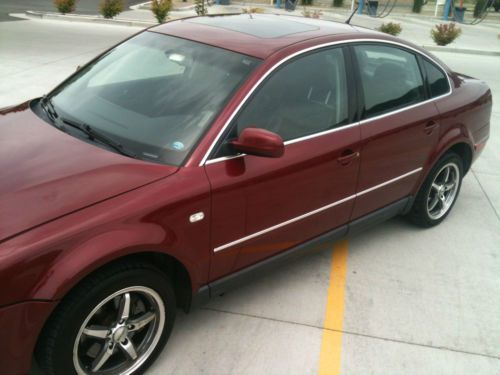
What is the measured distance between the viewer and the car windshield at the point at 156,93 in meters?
2.68

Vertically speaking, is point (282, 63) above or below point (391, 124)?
above

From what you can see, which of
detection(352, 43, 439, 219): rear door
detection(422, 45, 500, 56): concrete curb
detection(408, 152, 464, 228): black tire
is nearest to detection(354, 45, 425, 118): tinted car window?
detection(352, 43, 439, 219): rear door

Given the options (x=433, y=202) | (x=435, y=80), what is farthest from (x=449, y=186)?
(x=435, y=80)

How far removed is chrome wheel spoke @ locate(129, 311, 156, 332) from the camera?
253 cm

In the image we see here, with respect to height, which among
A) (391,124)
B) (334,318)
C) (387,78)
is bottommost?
(334,318)

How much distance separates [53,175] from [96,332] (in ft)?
2.54

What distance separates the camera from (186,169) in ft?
8.29

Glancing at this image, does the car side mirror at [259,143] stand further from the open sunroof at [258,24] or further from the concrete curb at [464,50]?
the concrete curb at [464,50]

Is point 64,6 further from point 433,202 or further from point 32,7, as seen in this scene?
point 433,202

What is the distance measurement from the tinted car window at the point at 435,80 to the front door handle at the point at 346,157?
3.78ft

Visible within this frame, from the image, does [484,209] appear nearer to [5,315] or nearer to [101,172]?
[101,172]

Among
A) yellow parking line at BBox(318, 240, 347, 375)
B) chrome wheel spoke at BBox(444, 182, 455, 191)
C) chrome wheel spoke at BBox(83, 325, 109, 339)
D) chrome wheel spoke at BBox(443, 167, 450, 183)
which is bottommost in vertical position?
yellow parking line at BBox(318, 240, 347, 375)

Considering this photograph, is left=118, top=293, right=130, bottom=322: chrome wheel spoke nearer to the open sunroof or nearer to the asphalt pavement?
the open sunroof

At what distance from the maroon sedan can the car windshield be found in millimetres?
11
